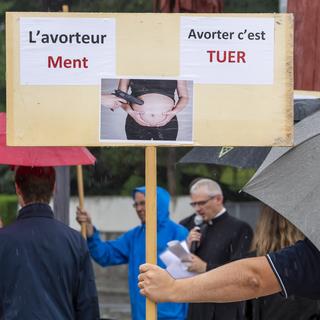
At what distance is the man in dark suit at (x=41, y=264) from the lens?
16.2 feet

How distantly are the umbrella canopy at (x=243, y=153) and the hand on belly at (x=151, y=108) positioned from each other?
1.24 meters

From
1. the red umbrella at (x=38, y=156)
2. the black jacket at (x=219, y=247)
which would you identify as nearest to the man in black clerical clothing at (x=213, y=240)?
the black jacket at (x=219, y=247)

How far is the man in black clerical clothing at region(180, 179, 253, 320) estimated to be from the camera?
6.56 m

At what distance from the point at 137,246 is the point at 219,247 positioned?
0.67m

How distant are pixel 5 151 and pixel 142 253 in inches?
88.4

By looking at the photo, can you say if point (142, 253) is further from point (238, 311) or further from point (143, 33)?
point (143, 33)

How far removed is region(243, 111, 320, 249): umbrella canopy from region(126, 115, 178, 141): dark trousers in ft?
1.27

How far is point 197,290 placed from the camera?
3730 millimetres

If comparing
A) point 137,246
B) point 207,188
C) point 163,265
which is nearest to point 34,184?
point 163,265

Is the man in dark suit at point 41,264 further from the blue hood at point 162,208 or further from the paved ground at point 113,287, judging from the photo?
the paved ground at point 113,287

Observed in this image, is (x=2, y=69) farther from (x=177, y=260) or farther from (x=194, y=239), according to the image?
(x=177, y=260)

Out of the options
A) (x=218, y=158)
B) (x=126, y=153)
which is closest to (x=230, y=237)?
(x=218, y=158)

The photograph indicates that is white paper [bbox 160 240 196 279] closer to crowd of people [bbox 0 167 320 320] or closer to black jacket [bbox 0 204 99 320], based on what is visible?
crowd of people [bbox 0 167 320 320]

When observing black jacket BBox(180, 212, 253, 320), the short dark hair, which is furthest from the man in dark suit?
black jacket BBox(180, 212, 253, 320)
